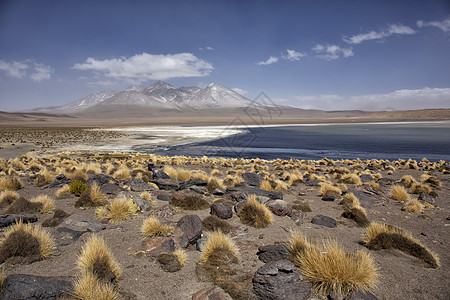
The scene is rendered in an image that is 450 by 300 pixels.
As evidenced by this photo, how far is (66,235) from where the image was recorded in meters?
5.74

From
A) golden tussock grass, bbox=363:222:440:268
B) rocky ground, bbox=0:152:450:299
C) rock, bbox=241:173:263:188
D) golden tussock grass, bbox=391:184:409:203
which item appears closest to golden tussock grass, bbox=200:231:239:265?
rocky ground, bbox=0:152:450:299

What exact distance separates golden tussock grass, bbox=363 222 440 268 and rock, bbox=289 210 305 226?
6.06ft

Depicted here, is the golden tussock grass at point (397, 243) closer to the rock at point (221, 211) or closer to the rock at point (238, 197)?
the rock at point (221, 211)

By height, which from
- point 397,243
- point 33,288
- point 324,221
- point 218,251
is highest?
point 33,288

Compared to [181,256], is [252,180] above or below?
below

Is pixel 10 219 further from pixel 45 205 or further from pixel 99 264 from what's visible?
pixel 99 264

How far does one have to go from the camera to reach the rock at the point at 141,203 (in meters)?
7.74

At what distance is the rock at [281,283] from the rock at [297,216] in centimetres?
345

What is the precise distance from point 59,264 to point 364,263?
5283 mm

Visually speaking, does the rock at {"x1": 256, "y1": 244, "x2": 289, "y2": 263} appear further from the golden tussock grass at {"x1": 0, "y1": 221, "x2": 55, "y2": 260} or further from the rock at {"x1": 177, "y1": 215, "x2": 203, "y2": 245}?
the golden tussock grass at {"x1": 0, "y1": 221, "x2": 55, "y2": 260}

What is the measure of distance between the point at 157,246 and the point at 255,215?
9.33ft

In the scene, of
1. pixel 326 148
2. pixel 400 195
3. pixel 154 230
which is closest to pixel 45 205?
pixel 154 230

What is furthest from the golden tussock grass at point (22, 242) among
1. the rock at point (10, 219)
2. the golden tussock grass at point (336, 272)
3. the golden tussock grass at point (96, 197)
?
the golden tussock grass at point (336, 272)

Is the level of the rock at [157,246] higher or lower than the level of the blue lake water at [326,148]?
higher
